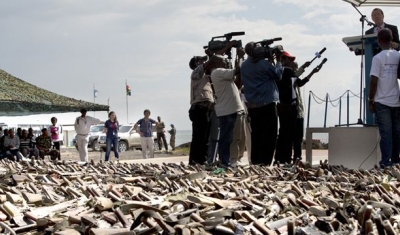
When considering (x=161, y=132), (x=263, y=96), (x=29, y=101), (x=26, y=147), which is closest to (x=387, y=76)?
(x=263, y=96)

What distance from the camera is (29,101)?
18047mm

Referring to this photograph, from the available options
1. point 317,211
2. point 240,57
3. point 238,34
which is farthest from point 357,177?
point 238,34

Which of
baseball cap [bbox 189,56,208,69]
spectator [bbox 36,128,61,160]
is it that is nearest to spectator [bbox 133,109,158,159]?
spectator [bbox 36,128,61,160]

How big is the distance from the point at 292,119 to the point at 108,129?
934 cm

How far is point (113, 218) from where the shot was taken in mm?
3135

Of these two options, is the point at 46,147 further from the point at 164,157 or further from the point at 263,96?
the point at 263,96

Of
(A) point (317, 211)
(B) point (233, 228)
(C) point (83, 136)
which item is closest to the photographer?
(B) point (233, 228)

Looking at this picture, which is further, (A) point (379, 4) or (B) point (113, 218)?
(A) point (379, 4)

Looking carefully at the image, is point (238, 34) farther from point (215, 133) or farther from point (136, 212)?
point (136, 212)

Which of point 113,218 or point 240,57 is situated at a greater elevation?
point 240,57

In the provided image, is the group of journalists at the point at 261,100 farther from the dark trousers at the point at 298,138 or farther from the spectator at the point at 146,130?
the spectator at the point at 146,130

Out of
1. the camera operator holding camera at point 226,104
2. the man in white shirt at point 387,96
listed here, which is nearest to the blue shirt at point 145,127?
the camera operator holding camera at point 226,104

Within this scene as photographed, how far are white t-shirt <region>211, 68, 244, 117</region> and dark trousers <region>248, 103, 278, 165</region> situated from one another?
252 millimetres

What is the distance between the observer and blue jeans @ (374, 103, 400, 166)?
7.31 m
